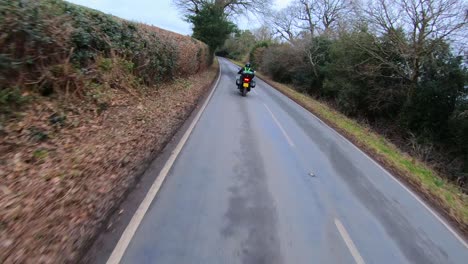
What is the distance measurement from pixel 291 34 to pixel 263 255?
4469 centimetres

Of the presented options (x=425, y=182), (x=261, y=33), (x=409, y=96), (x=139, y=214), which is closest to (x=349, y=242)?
(x=139, y=214)

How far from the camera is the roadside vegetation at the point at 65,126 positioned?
3.48 m

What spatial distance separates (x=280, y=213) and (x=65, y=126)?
436 cm

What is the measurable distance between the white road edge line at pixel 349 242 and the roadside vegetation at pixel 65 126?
3273 millimetres

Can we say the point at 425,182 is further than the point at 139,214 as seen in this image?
Yes

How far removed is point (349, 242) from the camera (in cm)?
446

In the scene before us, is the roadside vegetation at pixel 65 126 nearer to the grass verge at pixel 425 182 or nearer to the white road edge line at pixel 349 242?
the white road edge line at pixel 349 242

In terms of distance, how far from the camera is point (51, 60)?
21.5ft

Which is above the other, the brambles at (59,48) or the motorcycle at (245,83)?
the brambles at (59,48)

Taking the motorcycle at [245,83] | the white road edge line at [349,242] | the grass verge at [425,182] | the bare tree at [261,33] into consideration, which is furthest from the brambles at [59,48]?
the bare tree at [261,33]

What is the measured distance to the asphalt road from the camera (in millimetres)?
3910

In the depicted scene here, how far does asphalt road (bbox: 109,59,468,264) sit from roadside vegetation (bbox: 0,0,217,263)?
73cm

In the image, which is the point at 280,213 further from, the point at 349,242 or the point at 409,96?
the point at 409,96

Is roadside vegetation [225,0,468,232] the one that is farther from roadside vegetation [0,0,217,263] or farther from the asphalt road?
roadside vegetation [0,0,217,263]
